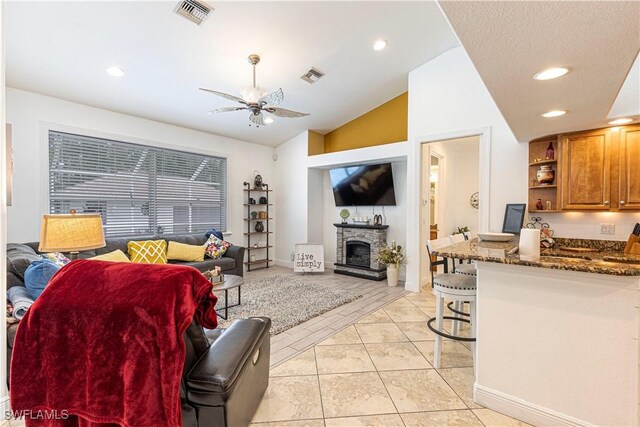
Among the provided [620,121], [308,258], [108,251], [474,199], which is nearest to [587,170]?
[620,121]

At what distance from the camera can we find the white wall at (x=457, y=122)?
3.60 m

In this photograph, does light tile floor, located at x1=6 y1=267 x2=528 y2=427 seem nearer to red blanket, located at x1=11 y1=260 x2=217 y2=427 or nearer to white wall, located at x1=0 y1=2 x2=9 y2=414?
white wall, located at x1=0 y1=2 x2=9 y2=414

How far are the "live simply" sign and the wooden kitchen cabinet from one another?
12.5 ft

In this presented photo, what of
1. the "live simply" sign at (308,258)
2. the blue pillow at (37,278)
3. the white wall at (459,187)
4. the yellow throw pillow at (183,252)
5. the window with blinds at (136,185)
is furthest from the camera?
the white wall at (459,187)

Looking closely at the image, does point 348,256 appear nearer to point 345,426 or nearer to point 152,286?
point 345,426

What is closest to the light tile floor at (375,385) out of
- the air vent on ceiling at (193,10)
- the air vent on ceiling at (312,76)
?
the air vent on ceiling at (193,10)

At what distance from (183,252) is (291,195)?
8.55 ft

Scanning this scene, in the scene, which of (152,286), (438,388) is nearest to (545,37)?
(152,286)

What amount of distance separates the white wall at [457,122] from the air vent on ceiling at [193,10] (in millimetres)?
2960

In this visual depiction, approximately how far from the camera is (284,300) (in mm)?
3939

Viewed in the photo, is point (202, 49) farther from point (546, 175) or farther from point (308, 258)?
point (546, 175)

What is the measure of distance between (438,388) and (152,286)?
2.02 metres

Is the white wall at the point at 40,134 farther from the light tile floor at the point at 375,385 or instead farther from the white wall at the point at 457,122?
the white wall at the point at 457,122

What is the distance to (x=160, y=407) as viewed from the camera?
109cm
